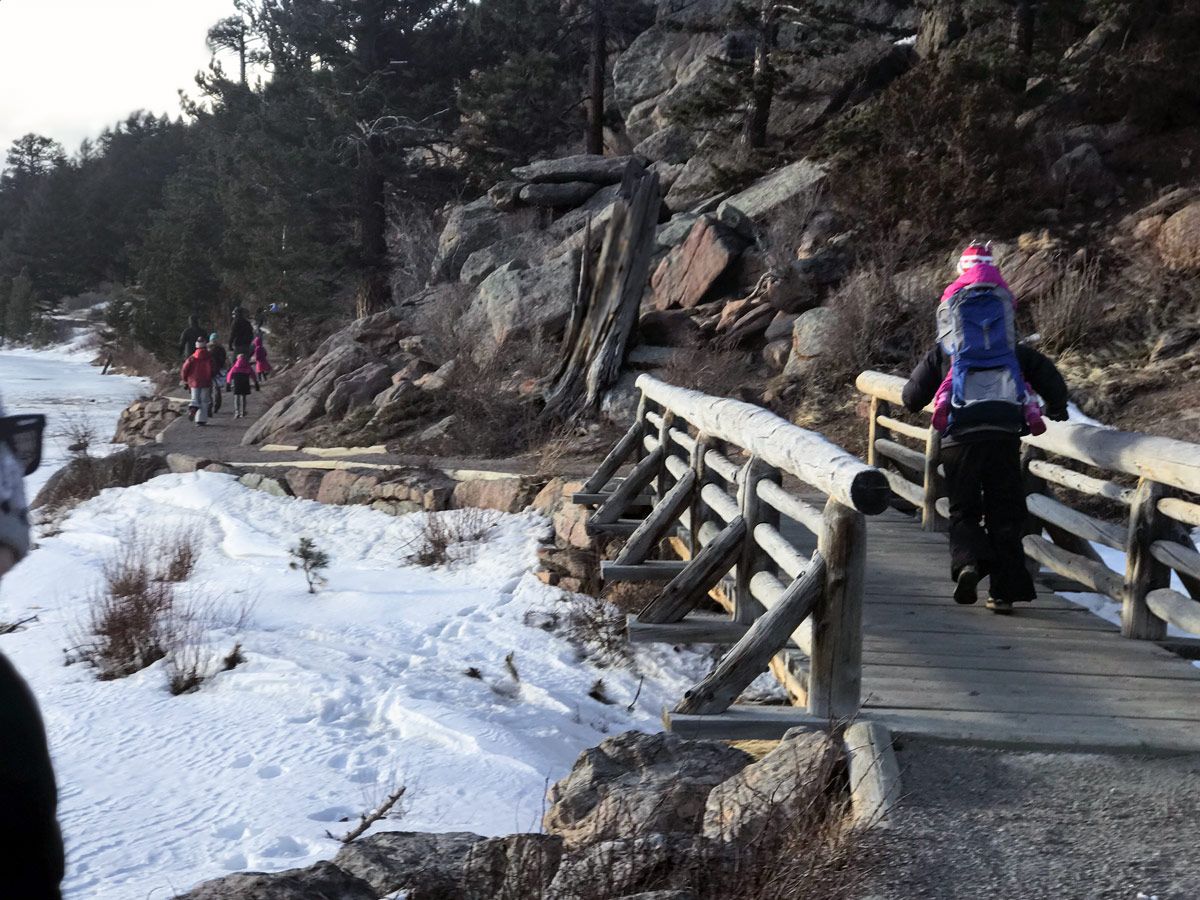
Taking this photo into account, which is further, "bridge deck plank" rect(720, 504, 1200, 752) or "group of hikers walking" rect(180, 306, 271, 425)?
"group of hikers walking" rect(180, 306, 271, 425)

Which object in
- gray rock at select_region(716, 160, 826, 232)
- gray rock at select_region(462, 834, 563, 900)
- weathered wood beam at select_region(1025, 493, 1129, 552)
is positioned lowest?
gray rock at select_region(462, 834, 563, 900)

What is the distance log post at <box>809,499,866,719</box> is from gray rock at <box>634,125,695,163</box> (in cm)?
1923

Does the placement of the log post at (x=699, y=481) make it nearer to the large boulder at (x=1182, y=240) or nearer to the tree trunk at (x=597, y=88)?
the large boulder at (x=1182, y=240)

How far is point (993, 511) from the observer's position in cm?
479

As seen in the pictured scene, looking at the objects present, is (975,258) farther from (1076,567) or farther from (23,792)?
(23,792)

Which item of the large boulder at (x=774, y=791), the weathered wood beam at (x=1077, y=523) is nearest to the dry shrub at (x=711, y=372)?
the weathered wood beam at (x=1077, y=523)

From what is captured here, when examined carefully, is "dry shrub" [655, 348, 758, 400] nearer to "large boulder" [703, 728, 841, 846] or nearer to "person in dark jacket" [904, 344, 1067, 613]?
"person in dark jacket" [904, 344, 1067, 613]

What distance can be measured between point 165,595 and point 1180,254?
959 cm

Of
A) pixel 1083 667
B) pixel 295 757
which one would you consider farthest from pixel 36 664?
pixel 1083 667

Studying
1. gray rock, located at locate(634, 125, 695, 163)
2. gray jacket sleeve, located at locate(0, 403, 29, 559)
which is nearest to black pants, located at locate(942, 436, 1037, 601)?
gray jacket sleeve, located at locate(0, 403, 29, 559)

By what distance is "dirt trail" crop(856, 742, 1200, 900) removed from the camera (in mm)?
2521

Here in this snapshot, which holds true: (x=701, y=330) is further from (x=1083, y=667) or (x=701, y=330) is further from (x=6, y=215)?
→ (x=6, y=215)

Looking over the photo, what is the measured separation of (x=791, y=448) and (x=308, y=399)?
495 inches

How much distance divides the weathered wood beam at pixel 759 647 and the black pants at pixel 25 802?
2927mm
